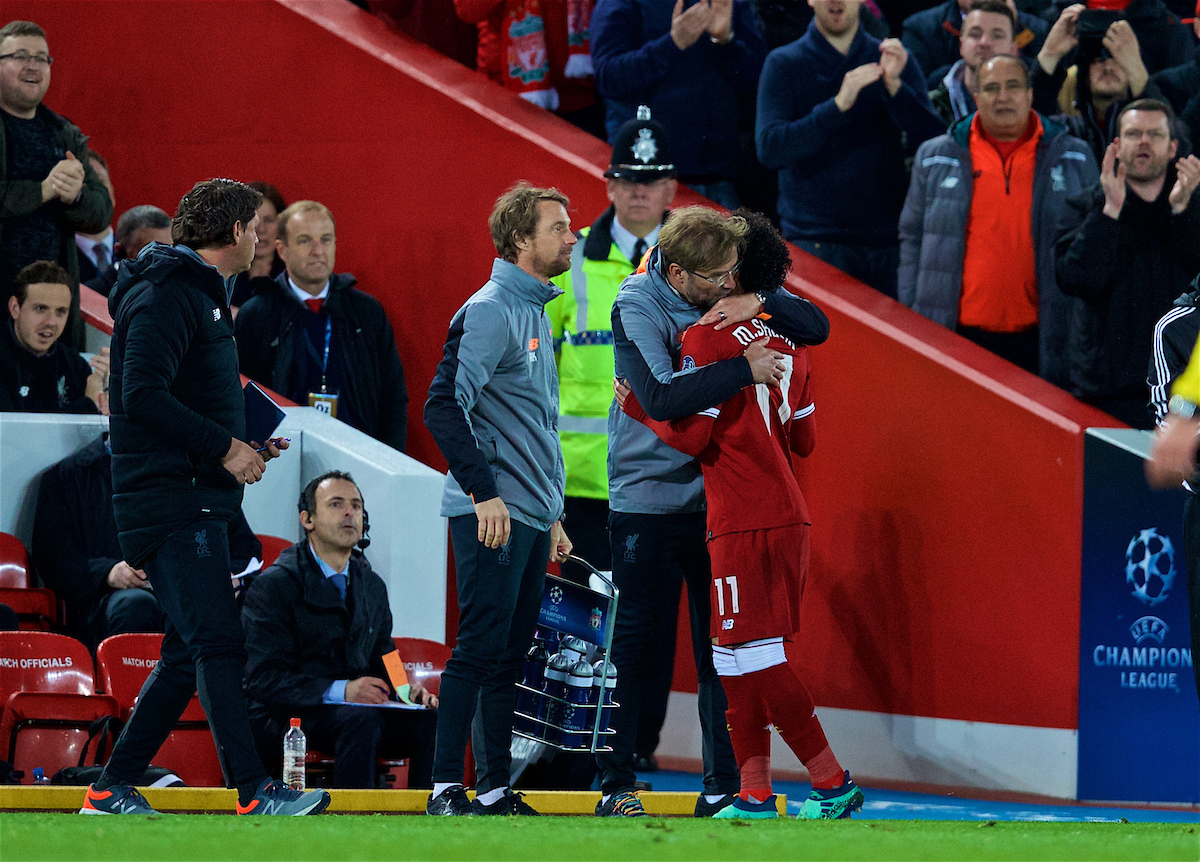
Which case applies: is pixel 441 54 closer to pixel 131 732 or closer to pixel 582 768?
pixel 582 768

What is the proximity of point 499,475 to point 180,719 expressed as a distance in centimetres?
162

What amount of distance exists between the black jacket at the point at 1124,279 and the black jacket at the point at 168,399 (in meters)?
3.52

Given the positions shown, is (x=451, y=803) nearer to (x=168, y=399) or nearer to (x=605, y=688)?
(x=605, y=688)

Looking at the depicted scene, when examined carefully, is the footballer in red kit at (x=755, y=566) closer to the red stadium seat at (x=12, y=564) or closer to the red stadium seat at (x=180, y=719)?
the red stadium seat at (x=180, y=719)

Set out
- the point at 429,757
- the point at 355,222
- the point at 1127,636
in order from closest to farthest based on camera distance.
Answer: the point at 429,757
the point at 1127,636
the point at 355,222

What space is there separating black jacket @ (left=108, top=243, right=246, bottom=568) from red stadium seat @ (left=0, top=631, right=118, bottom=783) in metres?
1.15

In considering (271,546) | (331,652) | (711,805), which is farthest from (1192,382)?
(271,546)

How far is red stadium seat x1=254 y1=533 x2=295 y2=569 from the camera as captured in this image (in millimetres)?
6566

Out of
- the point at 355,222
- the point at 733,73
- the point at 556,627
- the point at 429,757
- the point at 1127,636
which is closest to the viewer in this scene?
the point at 556,627

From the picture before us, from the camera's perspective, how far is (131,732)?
4.49 meters

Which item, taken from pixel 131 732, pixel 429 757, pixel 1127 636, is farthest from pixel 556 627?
pixel 1127 636

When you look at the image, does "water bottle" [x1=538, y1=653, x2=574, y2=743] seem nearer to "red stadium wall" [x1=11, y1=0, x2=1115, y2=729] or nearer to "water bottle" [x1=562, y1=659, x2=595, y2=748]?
"water bottle" [x1=562, y1=659, x2=595, y2=748]

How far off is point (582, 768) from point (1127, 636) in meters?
2.20

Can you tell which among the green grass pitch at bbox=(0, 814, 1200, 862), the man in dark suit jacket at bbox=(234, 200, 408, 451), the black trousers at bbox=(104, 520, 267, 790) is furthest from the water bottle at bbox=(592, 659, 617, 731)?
the man in dark suit jacket at bbox=(234, 200, 408, 451)
